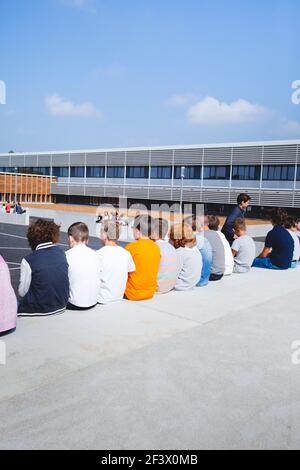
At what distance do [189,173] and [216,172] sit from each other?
11.0ft

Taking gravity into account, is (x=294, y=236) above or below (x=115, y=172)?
below

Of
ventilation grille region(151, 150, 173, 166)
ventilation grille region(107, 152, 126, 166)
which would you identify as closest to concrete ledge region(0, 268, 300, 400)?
ventilation grille region(151, 150, 173, 166)

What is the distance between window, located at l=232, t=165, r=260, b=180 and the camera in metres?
38.8

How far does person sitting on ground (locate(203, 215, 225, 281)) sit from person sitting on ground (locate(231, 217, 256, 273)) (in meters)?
0.76

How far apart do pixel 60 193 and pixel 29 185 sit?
4289mm

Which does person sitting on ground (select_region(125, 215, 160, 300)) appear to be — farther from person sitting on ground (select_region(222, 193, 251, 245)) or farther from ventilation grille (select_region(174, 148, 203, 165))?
Answer: ventilation grille (select_region(174, 148, 203, 165))

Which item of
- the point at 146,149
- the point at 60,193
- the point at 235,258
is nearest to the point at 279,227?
the point at 235,258

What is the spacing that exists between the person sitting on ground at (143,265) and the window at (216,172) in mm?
36855

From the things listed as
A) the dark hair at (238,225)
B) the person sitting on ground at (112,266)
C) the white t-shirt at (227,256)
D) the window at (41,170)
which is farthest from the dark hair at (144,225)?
the window at (41,170)

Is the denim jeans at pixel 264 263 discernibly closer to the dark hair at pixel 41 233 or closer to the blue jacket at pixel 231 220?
the blue jacket at pixel 231 220

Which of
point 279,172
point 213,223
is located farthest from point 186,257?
point 279,172

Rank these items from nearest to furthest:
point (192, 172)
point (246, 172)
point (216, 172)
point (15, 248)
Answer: point (15, 248) < point (246, 172) < point (216, 172) < point (192, 172)

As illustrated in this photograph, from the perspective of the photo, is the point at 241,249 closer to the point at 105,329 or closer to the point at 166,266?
the point at 166,266

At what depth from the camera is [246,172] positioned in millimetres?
39500
